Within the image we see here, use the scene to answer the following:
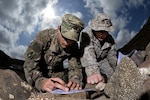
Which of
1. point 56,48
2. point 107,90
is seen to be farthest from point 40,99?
point 56,48

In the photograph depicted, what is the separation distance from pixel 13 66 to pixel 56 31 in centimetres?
1002

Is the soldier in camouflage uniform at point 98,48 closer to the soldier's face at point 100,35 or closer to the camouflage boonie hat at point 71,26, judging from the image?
the soldier's face at point 100,35

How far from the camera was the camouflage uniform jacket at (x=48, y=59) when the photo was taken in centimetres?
441

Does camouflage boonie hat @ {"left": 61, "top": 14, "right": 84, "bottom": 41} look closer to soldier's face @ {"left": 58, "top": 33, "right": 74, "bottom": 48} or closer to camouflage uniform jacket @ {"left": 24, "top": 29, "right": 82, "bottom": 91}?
soldier's face @ {"left": 58, "top": 33, "right": 74, "bottom": 48}

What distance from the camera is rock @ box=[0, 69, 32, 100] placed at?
11.1 feet

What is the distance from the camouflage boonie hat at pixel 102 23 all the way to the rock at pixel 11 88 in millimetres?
1950

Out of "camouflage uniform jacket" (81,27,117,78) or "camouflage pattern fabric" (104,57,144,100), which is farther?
"camouflage uniform jacket" (81,27,117,78)

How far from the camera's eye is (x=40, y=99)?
3438 mm

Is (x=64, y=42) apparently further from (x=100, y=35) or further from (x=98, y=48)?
(x=98, y=48)

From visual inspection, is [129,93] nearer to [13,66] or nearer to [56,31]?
[56,31]

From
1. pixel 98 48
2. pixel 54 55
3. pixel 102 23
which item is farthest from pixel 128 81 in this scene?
pixel 98 48

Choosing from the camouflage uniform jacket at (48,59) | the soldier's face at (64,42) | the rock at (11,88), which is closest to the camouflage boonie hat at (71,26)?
the soldier's face at (64,42)

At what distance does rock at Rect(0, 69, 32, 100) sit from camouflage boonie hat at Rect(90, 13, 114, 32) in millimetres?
1950

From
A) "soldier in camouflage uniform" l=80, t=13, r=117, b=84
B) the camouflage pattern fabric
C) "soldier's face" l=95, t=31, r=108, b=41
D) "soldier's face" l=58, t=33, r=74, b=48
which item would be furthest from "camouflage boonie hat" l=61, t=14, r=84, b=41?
the camouflage pattern fabric
